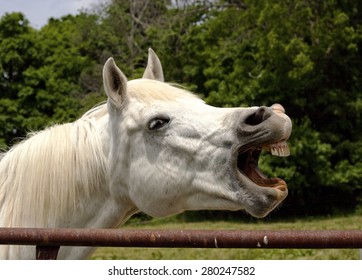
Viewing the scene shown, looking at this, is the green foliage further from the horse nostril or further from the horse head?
the horse nostril

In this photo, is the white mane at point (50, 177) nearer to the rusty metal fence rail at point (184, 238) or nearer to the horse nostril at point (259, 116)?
the rusty metal fence rail at point (184, 238)

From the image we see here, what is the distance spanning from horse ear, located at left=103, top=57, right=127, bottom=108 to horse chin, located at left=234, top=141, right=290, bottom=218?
2.31ft

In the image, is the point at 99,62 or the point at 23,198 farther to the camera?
the point at 99,62

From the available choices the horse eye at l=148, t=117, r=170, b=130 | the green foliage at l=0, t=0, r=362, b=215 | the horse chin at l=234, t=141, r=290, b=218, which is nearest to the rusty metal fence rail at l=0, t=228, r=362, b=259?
the horse chin at l=234, t=141, r=290, b=218

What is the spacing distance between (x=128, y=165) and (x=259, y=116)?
731 millimetres

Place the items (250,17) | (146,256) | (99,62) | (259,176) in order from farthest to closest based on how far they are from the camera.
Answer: (99,62)
(250,17)
(146,256)
(259,176)

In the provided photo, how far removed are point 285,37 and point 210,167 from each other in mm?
19209

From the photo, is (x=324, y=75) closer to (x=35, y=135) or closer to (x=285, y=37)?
(x=285, y=37)

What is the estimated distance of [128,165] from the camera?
9.18 feet

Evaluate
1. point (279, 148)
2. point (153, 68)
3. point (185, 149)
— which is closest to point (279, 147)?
point (279, 148)

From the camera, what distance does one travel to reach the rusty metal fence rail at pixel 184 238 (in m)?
1.90

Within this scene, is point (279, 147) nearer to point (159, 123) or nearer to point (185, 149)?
point (185, 149)
